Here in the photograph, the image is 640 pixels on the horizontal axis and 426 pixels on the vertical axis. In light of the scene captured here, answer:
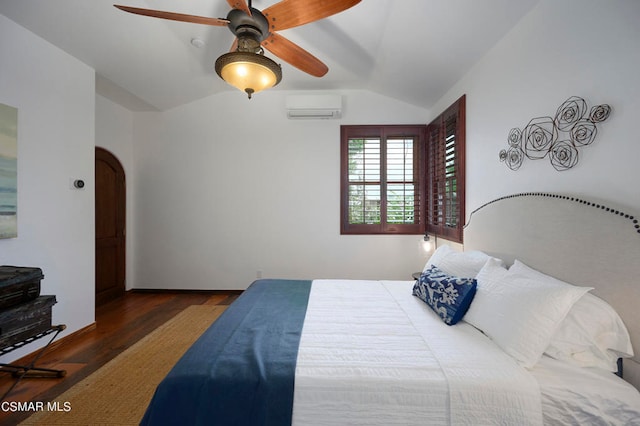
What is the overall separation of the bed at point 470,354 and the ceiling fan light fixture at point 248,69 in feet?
4.73

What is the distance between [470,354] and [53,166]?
3.43 meters

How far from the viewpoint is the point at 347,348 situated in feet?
3.88

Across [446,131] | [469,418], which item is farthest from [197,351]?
[446,131]

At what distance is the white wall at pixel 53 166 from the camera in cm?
196

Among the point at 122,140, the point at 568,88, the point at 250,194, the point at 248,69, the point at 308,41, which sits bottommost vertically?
the point at 250,194

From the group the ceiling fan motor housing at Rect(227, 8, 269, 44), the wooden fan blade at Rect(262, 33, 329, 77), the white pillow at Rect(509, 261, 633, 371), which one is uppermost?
the wooden fan blade at Rect(262, 33, 329, 77)

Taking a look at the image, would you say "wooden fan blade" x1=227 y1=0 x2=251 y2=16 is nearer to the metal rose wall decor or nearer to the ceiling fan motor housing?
the ceiling fan motor housing

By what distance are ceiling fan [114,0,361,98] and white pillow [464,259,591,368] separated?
1682 millimetres

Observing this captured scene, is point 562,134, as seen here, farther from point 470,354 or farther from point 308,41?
point 308,41

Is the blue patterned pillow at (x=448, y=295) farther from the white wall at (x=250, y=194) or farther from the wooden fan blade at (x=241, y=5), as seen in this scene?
the wooden fan blade at (x=241, y=5)

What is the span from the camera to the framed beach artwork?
1.85 m

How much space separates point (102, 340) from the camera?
2.35 metres

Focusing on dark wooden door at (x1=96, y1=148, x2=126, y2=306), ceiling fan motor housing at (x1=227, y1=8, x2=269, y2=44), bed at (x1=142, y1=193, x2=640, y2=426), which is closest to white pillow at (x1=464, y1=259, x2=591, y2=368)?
bed at (x1=142, y1=193, x2=640, y2=426)

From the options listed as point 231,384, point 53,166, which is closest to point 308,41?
point 53,166
